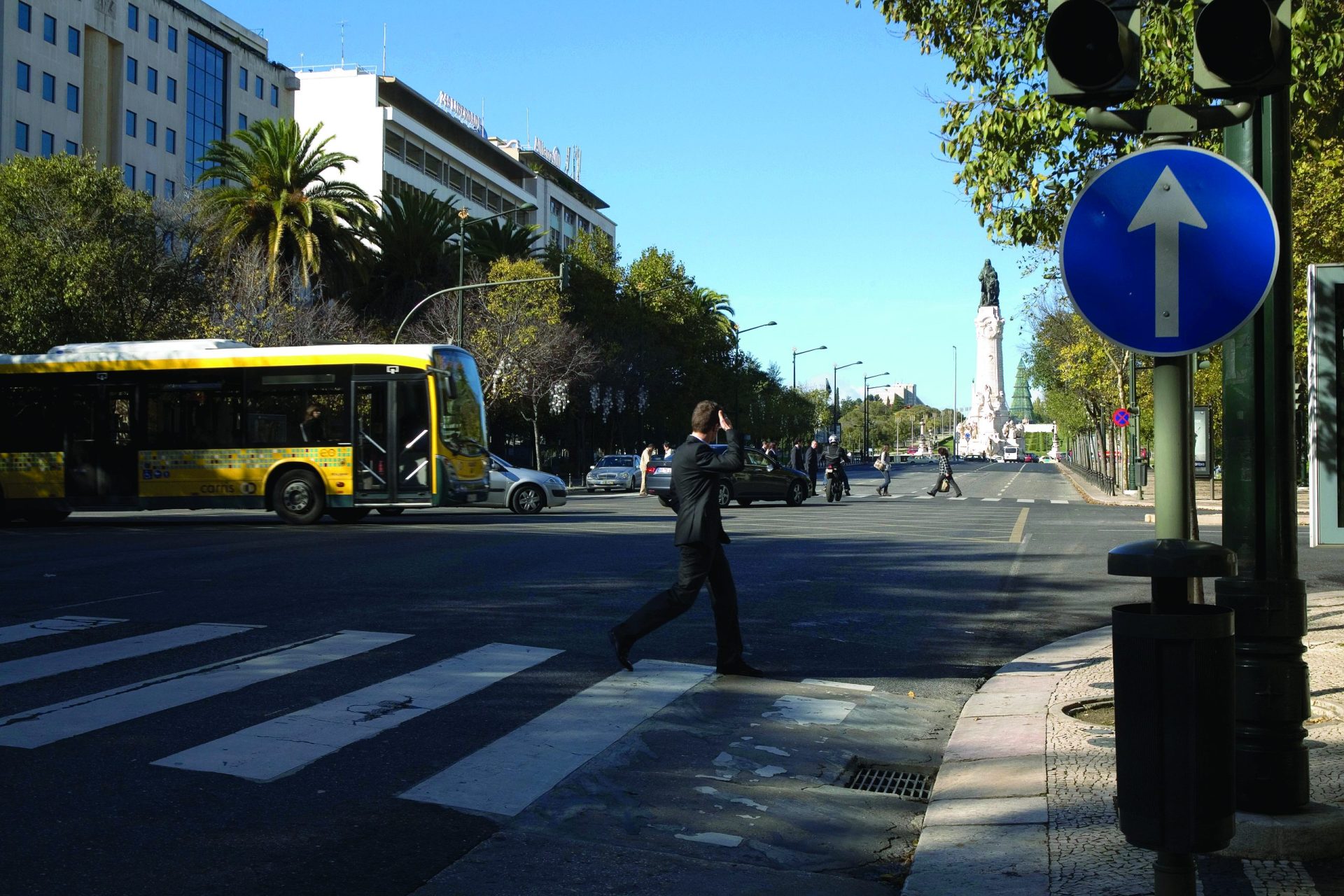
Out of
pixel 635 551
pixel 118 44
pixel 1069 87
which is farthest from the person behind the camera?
pixel 118 44

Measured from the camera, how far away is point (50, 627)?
30.7 ft

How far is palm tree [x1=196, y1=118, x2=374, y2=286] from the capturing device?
145ft

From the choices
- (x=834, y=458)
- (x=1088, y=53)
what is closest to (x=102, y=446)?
(x=834, y=458)

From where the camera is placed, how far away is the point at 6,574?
1328cm

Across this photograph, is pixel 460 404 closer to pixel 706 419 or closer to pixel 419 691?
pixel 706 419

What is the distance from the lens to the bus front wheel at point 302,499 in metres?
A: 22.6

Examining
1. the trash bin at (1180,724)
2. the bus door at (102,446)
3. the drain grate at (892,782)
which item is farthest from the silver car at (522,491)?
the trash bin at (1180,724)

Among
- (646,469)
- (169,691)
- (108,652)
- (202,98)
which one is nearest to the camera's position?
(169,691)

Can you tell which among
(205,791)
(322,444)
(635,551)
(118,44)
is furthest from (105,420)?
(118,44)

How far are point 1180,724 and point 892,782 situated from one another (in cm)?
296

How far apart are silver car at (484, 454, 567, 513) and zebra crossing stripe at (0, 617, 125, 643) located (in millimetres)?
17657

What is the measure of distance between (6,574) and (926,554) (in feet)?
35.7

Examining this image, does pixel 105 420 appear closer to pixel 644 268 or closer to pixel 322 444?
pixel 322 444

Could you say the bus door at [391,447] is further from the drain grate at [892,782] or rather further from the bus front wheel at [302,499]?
the drain grate at [892,782]
